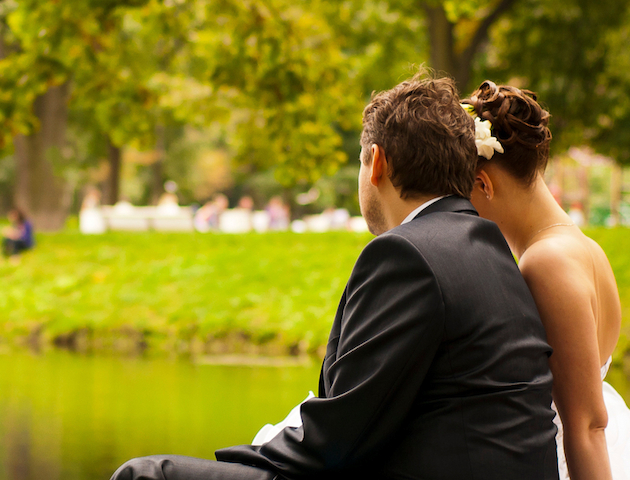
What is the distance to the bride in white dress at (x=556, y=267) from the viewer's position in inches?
85.7

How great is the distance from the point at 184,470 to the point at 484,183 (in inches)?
51.6

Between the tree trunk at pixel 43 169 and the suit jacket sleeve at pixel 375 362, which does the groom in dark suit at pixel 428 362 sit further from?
the tree trunk at pixel 43 169

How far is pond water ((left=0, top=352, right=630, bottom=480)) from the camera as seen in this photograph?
5.45 metres

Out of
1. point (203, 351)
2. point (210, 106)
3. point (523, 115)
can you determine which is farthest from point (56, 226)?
point (523, 115)

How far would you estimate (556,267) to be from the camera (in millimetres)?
2221

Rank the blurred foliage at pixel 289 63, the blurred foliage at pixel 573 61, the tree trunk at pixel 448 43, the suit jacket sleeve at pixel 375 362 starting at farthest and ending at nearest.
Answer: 1. the blurred foliage at pixel 573 61
2. the tree trunk at pixel 448 43
3. the blurred foliage at pixel 289 63
4. the suit jacket sleeve at pixel 375 362

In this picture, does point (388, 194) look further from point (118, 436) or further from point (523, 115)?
point (118, 436)

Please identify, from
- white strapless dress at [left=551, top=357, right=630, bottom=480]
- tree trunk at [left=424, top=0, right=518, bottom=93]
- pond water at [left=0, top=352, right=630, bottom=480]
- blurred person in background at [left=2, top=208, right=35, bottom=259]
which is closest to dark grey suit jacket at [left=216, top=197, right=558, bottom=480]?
white strapless dress at [left=551, top=357, right=630, bottom=480]

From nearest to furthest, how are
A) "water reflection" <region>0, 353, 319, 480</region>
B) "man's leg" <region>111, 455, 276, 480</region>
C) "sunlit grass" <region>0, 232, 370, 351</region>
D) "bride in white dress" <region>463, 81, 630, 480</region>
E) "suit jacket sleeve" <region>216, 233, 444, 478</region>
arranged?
"suit jacket sleeve" <region>216, 233, 444, 478</region> < "man's leg" <region>111, 455, 276, 480</region> < "bride in white dress" <region>463, 81, 630, 480</region> < "water reflection" <region>0, 353, 319, 480</region> < "sunlit grass" <region>0, 232, 370, 351</region>

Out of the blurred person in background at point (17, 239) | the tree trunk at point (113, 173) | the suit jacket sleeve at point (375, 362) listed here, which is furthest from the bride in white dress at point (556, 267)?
the tree trunk at point (113, 173)

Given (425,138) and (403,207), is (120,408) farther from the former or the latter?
(425,138)

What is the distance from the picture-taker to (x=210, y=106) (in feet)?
42.4

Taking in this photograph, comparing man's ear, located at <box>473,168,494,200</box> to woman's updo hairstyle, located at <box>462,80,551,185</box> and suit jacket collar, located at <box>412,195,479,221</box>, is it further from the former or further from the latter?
suit jacket collar, located at <box>412,195,479,221</box>

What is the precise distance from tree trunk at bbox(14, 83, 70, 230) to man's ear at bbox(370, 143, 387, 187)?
56.6 feet
